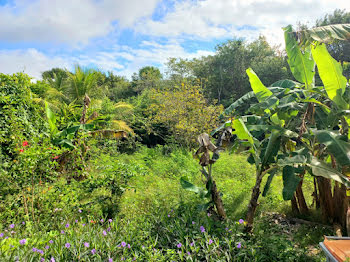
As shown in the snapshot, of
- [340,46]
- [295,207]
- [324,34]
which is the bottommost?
[295,207]

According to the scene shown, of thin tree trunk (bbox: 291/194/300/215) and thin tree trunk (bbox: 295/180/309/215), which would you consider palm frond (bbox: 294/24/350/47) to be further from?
thin tree trunk (bbox: 291/194/300/215)

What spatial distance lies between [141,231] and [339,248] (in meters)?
2.03

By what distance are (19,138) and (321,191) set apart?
4.61 metres

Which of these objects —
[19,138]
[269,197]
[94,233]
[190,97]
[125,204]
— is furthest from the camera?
[190,97]

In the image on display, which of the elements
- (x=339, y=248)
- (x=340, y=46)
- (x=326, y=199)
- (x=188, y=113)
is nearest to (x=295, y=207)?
(x=326, y=199)

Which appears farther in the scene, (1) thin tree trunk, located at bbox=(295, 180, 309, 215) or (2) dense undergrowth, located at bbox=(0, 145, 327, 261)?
(1) thin tree trunk, located at bbox=(295, 180, 309, 215)

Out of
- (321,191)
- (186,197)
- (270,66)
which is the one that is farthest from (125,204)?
(270,66)

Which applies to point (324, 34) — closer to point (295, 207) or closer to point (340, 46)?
point (295, 207)

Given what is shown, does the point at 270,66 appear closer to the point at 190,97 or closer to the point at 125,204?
the point at 190,97

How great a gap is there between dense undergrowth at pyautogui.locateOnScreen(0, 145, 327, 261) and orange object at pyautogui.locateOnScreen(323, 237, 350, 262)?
529mm

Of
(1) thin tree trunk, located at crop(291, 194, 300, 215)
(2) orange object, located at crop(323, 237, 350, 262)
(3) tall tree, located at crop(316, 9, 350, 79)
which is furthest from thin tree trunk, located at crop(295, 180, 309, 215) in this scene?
(3) tall tree, located at crop(316, 9, 350, 79)

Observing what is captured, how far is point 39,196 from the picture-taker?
3.38 m

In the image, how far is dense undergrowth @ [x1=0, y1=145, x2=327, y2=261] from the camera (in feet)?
7.84

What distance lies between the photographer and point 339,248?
199 centimetres
